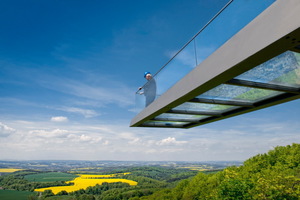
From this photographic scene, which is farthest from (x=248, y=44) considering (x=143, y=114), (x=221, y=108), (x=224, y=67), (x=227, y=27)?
(x=143, y=114)

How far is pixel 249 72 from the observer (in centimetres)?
444

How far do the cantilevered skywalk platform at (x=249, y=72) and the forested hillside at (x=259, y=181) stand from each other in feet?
31.3

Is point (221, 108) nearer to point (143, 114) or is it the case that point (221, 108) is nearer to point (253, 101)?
point (253, 101)

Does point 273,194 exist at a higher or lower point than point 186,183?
higher

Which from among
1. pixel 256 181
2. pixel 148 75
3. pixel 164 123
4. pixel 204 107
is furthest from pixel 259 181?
pixel 148 75

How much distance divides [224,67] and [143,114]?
15.6 feet

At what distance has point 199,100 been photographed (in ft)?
19.8

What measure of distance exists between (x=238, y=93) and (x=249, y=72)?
147cm

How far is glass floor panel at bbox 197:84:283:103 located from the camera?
5.40m

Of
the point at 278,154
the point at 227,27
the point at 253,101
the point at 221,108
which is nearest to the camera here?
the point at 227,27

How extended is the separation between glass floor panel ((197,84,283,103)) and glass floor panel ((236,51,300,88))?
0.55m

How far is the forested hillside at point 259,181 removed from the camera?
13539 mm

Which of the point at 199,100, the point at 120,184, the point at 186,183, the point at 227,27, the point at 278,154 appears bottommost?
the point at 120,184

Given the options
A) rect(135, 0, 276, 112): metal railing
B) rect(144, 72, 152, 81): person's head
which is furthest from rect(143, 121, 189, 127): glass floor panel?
rect(135, 0, 276, 112): metal railing
